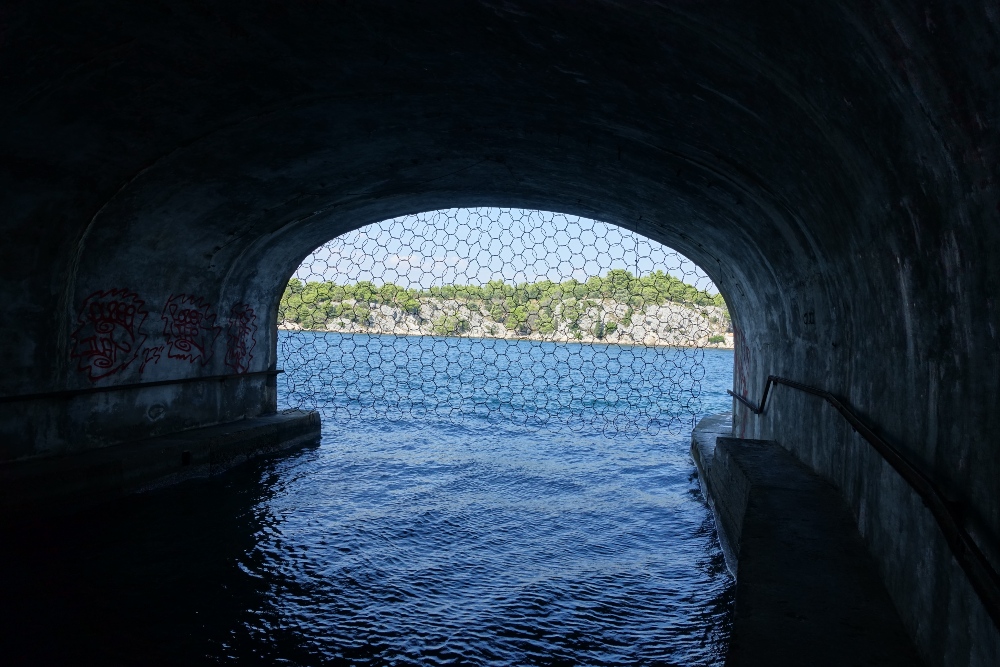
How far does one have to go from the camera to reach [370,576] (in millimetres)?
5602

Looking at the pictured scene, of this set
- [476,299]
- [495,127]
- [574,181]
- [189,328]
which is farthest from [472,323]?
[495,127]

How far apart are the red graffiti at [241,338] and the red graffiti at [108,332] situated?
6.37 ft

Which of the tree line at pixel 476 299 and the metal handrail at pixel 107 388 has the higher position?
the tree line at pixel 476 299

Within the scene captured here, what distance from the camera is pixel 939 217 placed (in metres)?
2.50

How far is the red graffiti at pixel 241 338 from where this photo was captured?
33.5 feet

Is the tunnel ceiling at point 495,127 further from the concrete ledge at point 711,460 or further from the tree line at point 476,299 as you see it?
the tree line at point 476,299

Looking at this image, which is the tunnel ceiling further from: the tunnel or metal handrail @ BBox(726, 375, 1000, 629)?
metal handrail @ BBox(726, 375, 1000, 629)

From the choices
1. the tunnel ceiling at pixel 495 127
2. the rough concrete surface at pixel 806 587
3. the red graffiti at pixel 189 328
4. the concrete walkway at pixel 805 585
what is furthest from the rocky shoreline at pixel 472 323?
the rough concrete surface at pixel 806 587

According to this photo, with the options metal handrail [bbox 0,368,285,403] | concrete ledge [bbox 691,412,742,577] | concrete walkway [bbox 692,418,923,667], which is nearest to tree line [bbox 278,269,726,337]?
concrete ledge [bbox 691,412,742,577]

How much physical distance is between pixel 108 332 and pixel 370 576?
13.5 feet

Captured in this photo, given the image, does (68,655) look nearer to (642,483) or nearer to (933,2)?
(933,2)

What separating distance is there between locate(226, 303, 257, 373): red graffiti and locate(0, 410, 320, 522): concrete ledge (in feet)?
2.71

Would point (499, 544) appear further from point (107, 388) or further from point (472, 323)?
point (472, 323)

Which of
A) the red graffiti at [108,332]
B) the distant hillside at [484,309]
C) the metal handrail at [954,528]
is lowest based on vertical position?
the metal handrail at [954,528]
